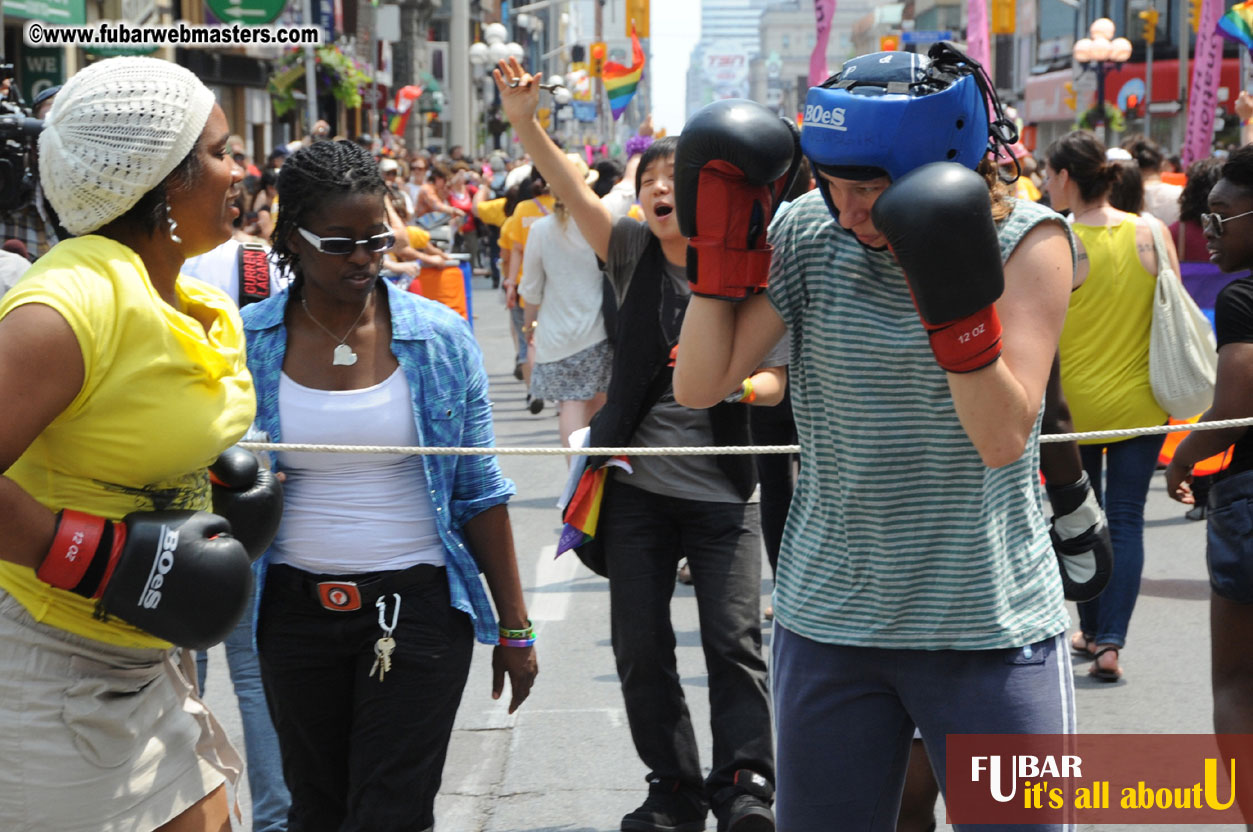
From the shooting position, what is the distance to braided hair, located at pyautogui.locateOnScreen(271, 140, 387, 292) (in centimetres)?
339

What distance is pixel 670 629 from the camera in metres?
4.40

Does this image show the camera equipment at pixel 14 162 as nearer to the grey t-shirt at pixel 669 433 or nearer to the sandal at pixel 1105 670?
the grey t-shirt at pixel 669 433

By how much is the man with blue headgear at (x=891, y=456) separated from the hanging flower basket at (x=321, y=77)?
28.1m

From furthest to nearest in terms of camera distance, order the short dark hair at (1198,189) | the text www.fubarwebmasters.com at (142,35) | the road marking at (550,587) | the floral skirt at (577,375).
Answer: the text www.fubarwebmasters.com at (142,35)
the floral skirt at (577,375)
the road marking at (550,587)
the short dark hair at (1198,189)

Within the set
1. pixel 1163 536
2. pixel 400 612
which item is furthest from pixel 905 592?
pixel 1163 536

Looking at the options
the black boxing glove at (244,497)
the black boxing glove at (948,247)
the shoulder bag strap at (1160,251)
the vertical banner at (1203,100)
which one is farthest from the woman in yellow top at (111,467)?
the vertical banner at (1203,100)

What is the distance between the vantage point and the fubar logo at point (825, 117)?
95.3 inches

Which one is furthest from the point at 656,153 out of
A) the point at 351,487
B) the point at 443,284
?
the point at 443,284

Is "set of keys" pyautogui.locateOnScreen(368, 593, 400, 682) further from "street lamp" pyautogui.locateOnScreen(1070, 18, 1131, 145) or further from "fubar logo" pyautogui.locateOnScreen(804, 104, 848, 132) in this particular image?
"street lamp" pyautogui.locateOnScreen(1070, 18, 1131, 145)

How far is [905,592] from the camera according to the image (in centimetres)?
262

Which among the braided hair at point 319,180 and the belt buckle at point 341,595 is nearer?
the belt buckle at point 341,595

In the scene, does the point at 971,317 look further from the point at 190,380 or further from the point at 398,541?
the point at 398,541

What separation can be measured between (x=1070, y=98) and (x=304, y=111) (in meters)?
24.9

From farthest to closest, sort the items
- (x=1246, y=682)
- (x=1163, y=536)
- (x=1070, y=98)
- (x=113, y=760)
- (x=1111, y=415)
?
(x=1070, y=98) → (x=1163, y=536) → (x=1111, y=415) → (x=1246, y=682) → (x=113, y=760)
